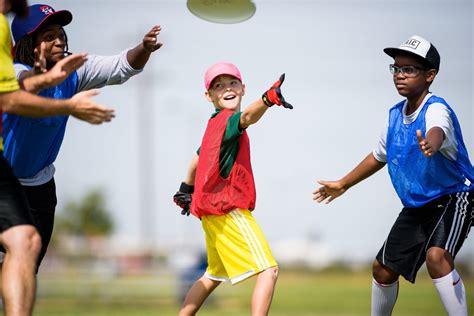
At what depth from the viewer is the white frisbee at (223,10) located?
715 cm

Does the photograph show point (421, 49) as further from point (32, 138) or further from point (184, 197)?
point (32, 138)

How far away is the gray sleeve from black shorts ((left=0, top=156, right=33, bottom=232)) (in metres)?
1.63

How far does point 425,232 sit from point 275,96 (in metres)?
1.78

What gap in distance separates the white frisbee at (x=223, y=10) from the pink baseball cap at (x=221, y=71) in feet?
1.67

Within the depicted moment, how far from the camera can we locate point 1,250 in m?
6.51

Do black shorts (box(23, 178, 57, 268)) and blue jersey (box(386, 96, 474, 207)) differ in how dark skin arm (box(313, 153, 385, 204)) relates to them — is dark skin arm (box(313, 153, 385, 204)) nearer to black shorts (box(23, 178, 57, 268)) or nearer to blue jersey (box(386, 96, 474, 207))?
blue jersey (box(386, 96, 474, 207))

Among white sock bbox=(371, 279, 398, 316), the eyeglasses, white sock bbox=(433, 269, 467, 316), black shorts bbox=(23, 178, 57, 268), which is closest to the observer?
white sock bbox=(433, 269, 467, 316)

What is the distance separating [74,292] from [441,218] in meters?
23.1

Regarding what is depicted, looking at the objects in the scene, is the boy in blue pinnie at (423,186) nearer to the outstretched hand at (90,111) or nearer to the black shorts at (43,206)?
the outstretched hand at (90,111)

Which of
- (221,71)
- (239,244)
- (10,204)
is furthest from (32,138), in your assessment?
(239,244)

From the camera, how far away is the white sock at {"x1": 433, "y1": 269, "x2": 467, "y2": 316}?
6.59 meters

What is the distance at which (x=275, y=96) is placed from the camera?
6098mm

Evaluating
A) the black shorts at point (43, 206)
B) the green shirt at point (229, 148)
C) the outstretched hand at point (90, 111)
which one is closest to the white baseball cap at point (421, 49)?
the green shirt at point (229, 148)

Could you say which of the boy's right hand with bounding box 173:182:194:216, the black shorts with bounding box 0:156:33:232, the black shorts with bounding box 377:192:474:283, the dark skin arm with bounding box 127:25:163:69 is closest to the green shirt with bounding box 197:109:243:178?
the boy's right hand with bounding box 173:182:194:216
